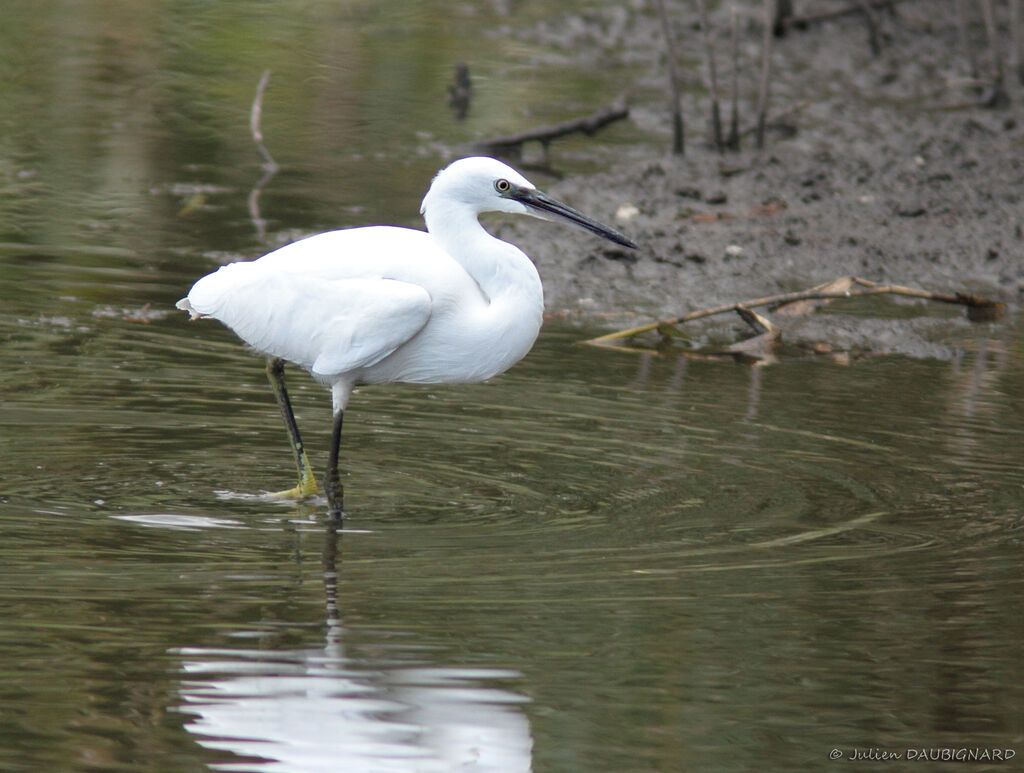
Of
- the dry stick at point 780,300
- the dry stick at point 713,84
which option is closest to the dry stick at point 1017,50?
the dry stick at point 713,84

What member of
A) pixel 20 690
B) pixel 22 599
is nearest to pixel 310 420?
pixel 22 599

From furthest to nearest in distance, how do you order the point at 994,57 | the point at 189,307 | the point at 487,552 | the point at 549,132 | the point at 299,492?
the point at 994,57 < the point at 549,132 < the point at 189,307 < the point at 299,492 < the point at 487,552

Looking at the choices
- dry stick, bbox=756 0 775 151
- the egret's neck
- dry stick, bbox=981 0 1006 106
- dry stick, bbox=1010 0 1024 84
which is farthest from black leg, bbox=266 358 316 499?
dry stick, bbox=1010 0 1024 84

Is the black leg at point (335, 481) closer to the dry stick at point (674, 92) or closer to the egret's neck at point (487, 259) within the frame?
the egret's neck at point (487, 259)

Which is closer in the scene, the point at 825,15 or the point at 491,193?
the point at 491,193

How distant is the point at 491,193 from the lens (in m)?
6.57

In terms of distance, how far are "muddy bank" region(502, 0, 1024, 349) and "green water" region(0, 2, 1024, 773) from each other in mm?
1177

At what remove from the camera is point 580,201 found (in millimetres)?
12008

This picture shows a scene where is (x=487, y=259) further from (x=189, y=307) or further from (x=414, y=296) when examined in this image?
(x=189, y=307)

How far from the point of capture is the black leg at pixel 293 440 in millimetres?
6730

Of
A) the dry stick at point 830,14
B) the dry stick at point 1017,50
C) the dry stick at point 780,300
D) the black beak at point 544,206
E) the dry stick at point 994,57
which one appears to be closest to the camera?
the black beak at point 544,206

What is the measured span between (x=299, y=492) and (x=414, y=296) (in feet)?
3.32

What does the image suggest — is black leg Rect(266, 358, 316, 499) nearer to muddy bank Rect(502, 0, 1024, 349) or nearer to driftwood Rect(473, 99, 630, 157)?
muddy bank Rect(502, 0, 1024, 349)

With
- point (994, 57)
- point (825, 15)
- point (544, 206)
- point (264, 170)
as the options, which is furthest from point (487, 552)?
point (825, 15)
